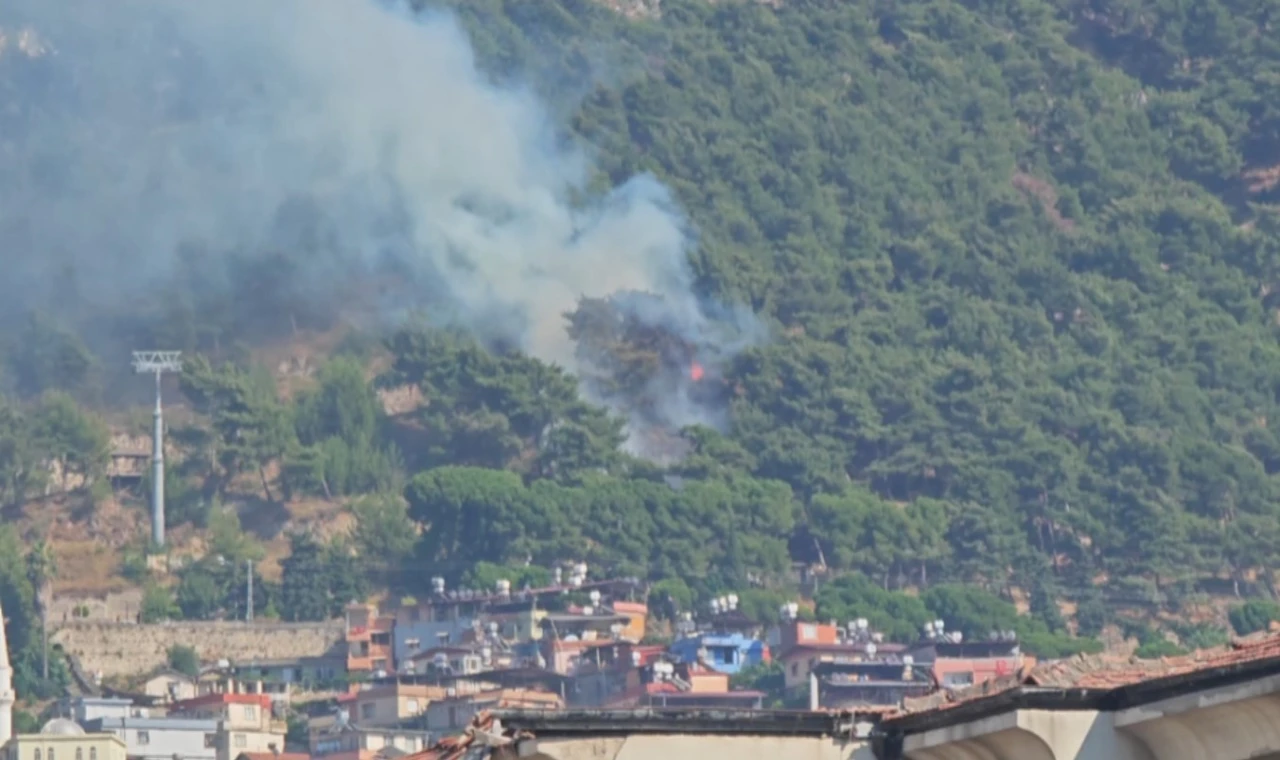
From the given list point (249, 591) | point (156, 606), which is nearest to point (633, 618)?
point (249, 591)

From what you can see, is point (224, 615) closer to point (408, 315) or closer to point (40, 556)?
point (40, 556)

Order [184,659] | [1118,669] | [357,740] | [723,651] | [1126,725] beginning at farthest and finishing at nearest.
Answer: [723,651], [184,659], [357,740], [1118,669], [1126,725]

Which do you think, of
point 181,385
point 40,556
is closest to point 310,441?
point 181,385

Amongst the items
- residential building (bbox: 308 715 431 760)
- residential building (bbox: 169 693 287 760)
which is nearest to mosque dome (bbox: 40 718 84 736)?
residential building (bbox: 169 693 287 760)

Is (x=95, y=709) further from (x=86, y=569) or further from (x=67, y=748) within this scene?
(x=86, y=569)

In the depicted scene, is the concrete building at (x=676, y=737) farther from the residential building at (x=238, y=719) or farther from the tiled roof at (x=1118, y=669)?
the residential building at (x=238, y=719)

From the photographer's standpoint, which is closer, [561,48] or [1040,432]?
[1040,432]

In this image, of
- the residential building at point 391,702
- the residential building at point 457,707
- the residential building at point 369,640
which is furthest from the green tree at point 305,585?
the residential building at point 457,707
